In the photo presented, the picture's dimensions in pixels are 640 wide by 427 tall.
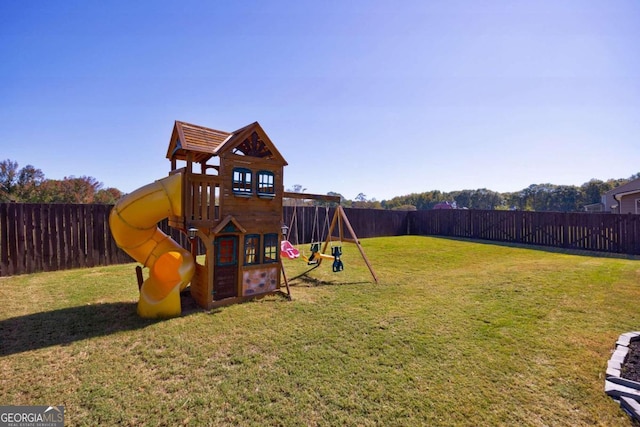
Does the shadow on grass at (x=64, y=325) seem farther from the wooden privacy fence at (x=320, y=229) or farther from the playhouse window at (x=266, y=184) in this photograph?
the wooden privacy fence at (x=320, y=229)

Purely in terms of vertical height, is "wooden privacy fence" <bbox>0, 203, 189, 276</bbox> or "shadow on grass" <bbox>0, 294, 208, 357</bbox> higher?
"wooden privacy fence" <bbox>0, 203, 189, 276</bbox>

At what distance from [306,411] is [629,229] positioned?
17.8 meters

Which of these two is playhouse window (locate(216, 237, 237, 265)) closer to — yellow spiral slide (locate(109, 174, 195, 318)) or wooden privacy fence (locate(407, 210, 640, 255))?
yellow spiral slide (locate(109, 174, 195, 318))

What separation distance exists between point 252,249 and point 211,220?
1.34 metres

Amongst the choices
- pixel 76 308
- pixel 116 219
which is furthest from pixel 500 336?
pixel 76 308

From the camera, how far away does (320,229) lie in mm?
17859

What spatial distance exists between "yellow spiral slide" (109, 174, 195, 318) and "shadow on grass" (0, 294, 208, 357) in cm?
38

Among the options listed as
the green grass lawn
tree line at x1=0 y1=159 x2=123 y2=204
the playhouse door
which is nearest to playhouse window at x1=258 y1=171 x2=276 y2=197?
the playhouse door

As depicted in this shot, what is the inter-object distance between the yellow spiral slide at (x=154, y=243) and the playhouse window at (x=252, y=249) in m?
1.25

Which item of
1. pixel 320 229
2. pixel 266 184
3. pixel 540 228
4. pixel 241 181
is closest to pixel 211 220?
pixel 241 181

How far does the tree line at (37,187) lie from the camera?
902 inches

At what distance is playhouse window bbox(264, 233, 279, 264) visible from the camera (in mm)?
7350

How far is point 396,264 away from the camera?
11.2m

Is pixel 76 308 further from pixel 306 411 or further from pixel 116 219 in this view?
pixel 306 411
